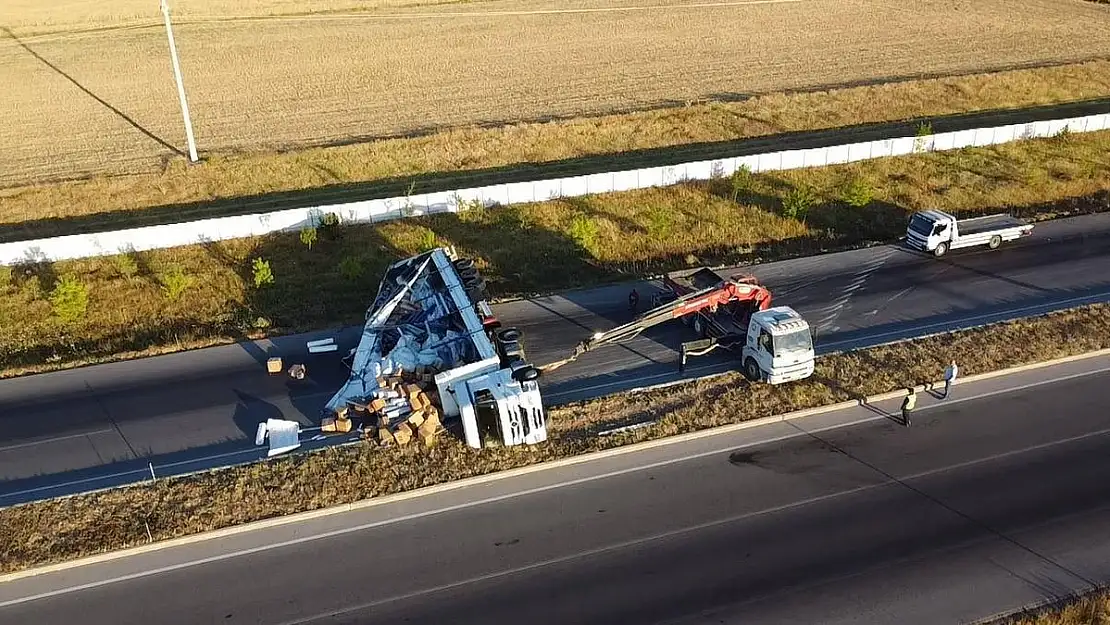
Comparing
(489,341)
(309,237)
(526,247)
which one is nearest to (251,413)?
(489,341)

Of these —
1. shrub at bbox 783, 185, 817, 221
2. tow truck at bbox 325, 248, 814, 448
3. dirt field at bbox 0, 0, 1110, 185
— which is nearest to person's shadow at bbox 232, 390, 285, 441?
tow truck at bbox 325, 248, 814, 448

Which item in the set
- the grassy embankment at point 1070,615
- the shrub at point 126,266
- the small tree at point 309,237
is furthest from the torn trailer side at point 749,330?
the shrub at point 126,266

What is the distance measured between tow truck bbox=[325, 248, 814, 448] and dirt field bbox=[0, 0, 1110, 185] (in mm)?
18866

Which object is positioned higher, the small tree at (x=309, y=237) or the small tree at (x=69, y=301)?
the small tree at (x=309, y=237)

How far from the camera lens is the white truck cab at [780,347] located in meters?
21.2

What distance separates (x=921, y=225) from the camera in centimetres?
3039

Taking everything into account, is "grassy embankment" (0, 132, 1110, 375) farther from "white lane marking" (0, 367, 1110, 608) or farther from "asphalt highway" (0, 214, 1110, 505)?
"white lane marking" (0, 367, 1110, 608)

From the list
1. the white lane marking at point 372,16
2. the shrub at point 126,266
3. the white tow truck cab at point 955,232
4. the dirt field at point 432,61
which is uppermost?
the white lane marking at point 372,16

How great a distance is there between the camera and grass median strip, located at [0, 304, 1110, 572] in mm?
17453

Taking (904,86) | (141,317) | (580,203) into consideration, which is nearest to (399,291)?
(141,317)

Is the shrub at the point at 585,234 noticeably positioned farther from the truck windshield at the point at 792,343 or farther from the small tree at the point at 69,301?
the small tree at the point at 69,301

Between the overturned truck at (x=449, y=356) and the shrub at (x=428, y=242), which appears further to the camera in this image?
the shrub at (x=428, y=242)

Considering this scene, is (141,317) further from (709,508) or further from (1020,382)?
→ (1020,382)

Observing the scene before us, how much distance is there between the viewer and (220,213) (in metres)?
35.8
